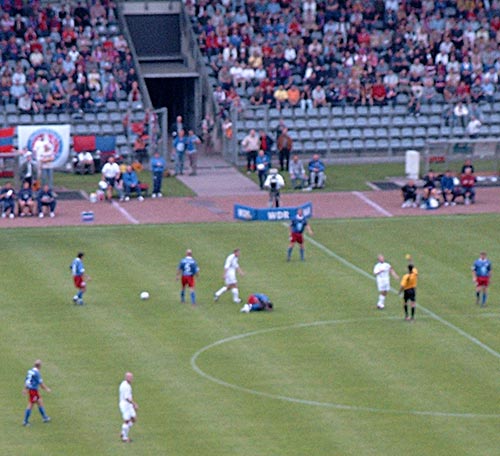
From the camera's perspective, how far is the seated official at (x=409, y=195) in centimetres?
6272

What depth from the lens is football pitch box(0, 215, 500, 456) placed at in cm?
3481

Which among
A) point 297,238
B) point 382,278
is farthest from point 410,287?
point 297,238

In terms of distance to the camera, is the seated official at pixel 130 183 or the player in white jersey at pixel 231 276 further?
the seated official at pixel 130 183

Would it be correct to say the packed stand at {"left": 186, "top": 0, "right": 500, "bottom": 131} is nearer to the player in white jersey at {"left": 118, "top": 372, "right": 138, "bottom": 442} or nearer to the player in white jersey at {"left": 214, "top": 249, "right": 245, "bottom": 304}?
the player in white jersey at {"left": 214, "top": 249, "right": 245, "bottom": 304}

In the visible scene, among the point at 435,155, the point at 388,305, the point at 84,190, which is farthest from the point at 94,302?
the point at 435,155

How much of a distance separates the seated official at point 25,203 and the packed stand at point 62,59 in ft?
34.9

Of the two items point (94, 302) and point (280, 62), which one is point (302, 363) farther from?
point (280, 62)

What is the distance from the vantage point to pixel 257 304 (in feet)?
151

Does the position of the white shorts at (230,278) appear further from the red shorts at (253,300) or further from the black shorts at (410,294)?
the black shorts at (410,294)

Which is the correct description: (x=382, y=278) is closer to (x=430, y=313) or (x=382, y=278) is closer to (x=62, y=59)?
(x=430, y=313)

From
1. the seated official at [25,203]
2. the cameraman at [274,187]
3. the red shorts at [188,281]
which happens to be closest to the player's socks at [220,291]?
the red shorts at [188,281]

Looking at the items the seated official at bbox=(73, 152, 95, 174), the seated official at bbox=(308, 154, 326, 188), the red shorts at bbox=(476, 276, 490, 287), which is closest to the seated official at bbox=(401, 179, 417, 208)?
the seated official at bbox=(308, 154, 326, 188)

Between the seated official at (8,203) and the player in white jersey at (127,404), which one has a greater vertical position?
the seated official at (8,203)

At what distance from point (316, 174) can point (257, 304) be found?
21.1m
